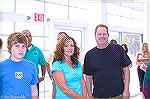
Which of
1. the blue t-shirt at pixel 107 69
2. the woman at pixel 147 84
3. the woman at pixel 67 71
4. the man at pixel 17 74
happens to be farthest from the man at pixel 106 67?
the woman at pixel 147 84

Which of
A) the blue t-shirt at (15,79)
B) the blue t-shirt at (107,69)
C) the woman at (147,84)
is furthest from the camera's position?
the blue t-shirt at (107,69)

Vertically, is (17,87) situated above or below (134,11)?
below

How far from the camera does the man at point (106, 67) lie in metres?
3.01

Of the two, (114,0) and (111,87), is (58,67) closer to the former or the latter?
(111,87)

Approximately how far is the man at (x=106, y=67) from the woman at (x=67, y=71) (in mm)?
380

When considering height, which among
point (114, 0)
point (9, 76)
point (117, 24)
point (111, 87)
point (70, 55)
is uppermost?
point (114, 0)

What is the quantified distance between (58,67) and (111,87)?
75cm

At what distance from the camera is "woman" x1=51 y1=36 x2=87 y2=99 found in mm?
2482

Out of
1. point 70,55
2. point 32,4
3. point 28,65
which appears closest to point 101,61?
point 70,55

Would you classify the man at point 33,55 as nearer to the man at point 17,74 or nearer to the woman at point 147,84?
the man at point 17,74

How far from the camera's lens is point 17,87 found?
2.37 meters

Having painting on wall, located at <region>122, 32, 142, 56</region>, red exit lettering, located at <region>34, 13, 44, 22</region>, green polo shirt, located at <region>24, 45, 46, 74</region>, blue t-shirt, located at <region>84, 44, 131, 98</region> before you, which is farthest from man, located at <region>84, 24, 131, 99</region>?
painting on wall, located at <region>122, 32, 142, 56</region>

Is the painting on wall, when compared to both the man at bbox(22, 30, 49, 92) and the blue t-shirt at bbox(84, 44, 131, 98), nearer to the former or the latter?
the man at bbox(22, 30, 49, 92)

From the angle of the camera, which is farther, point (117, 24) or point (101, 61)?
point (117, 24)
